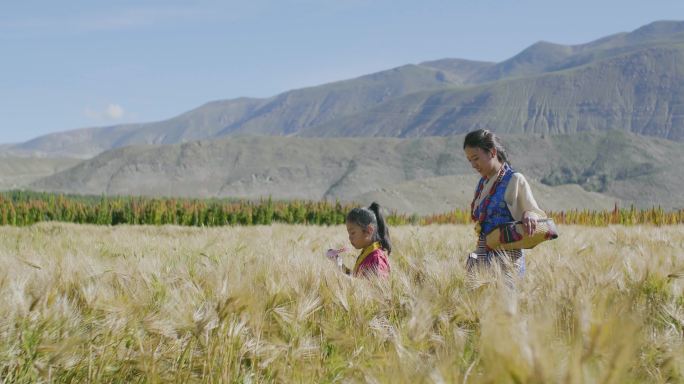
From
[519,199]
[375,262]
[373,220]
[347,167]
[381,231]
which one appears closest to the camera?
[519,199]

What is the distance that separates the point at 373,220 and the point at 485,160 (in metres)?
0.94

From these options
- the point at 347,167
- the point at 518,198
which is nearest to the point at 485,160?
the point at 518,198

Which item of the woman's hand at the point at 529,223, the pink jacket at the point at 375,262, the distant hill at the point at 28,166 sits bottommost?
the distant hill at the point at 28,166

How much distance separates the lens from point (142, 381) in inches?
85.7

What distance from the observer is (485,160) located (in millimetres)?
4324

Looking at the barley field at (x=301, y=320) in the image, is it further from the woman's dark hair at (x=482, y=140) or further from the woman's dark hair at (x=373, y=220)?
the woman's dark hair at (x=373, y=220)

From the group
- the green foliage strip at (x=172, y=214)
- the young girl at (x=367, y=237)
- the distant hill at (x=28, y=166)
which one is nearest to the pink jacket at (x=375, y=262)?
the young girl at (x=367, y=237)

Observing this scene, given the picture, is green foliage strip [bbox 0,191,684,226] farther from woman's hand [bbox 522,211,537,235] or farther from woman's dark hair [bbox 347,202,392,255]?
woman's hand [bbox 522,211,537,235]

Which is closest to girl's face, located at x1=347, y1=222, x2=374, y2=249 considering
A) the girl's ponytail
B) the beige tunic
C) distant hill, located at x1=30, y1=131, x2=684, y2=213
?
the girl's ponytail

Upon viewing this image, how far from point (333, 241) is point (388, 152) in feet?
316

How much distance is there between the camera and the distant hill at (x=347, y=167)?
83.5m

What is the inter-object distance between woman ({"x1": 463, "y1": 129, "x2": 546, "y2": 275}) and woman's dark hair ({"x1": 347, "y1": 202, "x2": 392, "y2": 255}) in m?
0.72

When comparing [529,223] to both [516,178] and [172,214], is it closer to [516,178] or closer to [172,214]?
[516,178]

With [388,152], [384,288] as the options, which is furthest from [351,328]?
[388,152]
